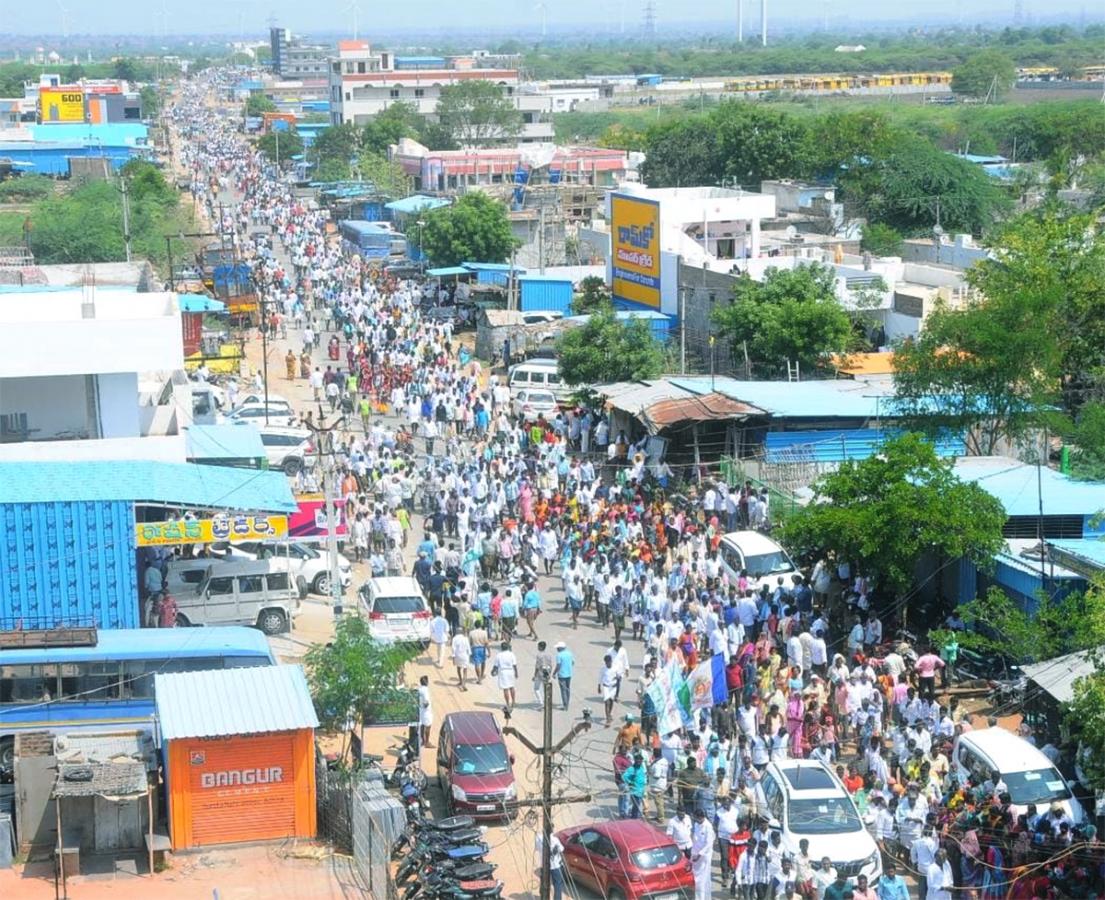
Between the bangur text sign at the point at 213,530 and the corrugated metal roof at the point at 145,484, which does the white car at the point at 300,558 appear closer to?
the corrugated metal roof at the point at 145,484

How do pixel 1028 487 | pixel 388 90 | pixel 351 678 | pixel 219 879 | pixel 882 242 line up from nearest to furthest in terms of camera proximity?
pixel 219 879 < pixel 351 678 < pixel 1028 487 < pixel 882 242 < pixel 388 90

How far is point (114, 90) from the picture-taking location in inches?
4574

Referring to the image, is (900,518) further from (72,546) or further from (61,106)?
(61,106)

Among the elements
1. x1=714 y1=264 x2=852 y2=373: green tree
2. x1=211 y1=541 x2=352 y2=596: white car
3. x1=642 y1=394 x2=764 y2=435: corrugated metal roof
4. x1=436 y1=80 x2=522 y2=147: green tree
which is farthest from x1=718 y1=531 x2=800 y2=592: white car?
x1=436 y1=80 x2=522 y2=147: green tree

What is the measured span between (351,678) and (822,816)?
4.80 m

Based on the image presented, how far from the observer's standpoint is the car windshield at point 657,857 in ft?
40.7

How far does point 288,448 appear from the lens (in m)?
25.8

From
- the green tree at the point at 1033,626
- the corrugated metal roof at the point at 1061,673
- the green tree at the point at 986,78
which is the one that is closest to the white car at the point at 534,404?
the green tree at the point at 1033,626

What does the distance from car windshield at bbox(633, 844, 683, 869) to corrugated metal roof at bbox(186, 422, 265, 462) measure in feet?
37.2

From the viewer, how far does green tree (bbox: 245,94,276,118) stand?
392 feet

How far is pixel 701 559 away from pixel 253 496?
5.33 meters

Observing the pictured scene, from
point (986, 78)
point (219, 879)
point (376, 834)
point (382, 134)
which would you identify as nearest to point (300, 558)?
point (219, 879)

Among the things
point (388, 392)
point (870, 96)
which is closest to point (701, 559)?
point (388, 392)

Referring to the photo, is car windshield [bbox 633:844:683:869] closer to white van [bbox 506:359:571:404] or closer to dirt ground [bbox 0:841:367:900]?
dirt ground [bbox 0:841:367:900]
